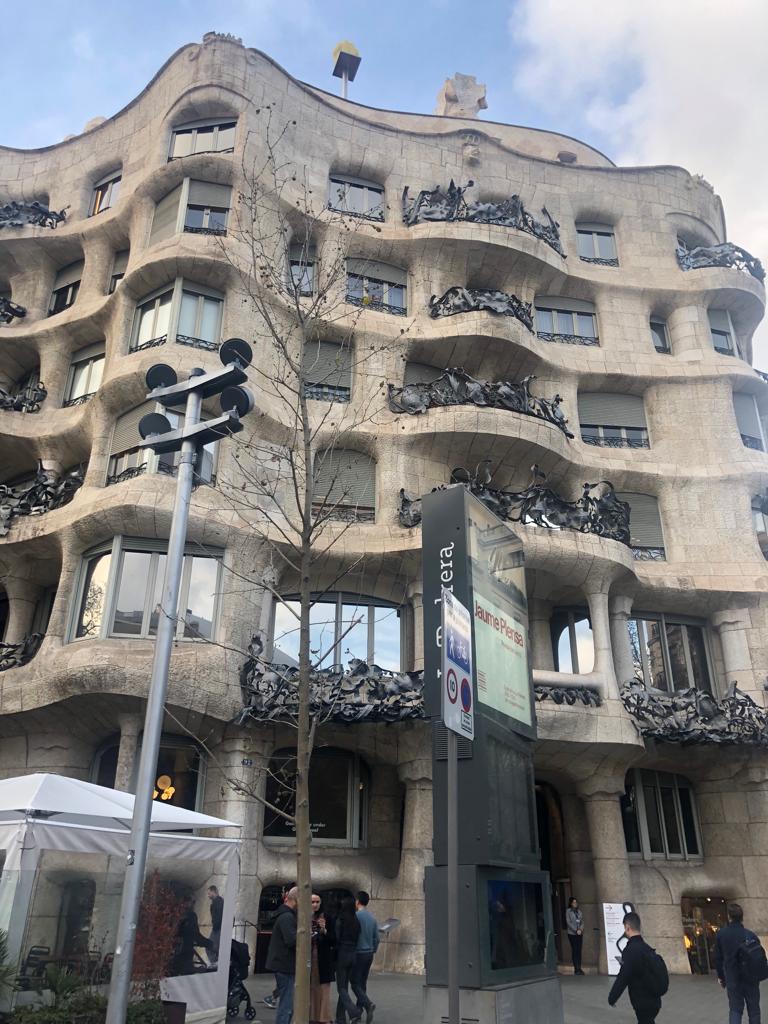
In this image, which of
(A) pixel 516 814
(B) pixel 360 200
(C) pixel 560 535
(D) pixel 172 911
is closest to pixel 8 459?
(B) pixel 360 200

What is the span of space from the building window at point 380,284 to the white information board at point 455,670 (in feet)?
61.3

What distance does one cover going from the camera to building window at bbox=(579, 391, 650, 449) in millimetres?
24936

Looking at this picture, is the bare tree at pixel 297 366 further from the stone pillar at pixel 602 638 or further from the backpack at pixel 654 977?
the backpack at pixel 654 977

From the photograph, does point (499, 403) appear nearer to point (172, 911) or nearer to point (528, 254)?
point (528, 254)

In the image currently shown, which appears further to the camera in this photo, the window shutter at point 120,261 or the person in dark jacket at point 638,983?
the window shutter at point 120,261

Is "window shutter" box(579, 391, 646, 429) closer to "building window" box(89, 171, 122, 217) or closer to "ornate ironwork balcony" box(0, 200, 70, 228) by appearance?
"building window" box(89, 171, 122, 217)

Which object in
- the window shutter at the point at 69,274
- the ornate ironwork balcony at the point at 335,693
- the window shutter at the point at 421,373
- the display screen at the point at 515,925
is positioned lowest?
the display screen at the point at 515,925

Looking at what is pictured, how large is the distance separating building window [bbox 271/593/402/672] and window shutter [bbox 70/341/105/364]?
8827 mm

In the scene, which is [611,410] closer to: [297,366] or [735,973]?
[297,366]

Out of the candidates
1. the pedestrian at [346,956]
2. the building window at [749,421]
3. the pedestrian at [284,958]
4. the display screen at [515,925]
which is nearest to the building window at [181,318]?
the pedestrian at [346,956]

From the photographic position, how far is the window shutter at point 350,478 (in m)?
21.4

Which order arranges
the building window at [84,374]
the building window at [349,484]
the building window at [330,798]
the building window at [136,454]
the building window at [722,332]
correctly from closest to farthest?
the building window at [136,454], the building window at [330,798], the building window at [349,484], the building window at [84,374], the building window at [722,332]

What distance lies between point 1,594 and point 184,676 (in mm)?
8412

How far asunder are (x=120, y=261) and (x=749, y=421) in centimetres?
1901
